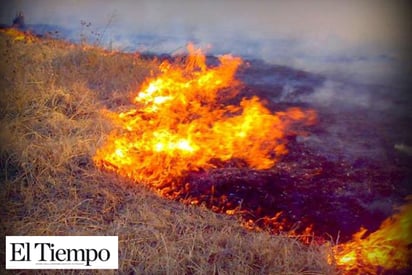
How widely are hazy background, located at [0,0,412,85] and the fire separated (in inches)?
29.0

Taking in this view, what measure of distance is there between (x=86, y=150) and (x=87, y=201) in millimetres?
279

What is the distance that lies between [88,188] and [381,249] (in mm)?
1578

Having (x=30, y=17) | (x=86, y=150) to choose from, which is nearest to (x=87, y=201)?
(x=86, y=150)

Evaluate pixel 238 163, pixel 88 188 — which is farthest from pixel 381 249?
pixel 88 188

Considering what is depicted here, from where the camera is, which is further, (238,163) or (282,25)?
(238,163)

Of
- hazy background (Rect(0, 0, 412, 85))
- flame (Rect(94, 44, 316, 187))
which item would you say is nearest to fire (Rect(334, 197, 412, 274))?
flame (Rect(94, 44, 316, 187))

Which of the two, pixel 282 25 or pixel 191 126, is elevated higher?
pixel 282 25

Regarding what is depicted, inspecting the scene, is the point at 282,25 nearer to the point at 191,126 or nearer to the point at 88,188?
the point at 191,126

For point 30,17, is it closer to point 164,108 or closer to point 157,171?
point 164,108

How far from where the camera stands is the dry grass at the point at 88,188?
2.63m

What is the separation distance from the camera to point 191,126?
2729 mm

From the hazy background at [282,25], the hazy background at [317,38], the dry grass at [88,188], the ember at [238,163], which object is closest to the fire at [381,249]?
the ember at [238,163]

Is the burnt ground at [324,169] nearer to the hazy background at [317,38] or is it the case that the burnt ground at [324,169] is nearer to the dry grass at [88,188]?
the hazy background at [317,38]

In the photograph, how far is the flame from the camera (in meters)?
2.72
